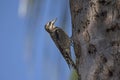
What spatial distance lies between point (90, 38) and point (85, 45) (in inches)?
2.8

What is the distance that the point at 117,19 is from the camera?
125 inches

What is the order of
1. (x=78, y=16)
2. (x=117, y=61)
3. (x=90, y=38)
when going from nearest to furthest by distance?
(x=117, y=61) → (x=90, y=38) → (x=78, y=16)

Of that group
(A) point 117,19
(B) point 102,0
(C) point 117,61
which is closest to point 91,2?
(B) point 102,0

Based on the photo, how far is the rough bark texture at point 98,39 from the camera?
3.09 m

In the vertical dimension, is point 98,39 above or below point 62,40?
above

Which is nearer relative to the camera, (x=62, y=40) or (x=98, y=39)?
(x=98, y=39)

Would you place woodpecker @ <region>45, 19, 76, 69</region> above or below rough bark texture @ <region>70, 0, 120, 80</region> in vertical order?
below

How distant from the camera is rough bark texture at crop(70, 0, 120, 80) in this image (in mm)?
3090

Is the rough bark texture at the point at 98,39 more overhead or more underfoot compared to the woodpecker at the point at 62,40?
more overhead

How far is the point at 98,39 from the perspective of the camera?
320cm

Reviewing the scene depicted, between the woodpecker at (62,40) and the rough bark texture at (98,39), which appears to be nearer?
the rough bark texture at (98,39)

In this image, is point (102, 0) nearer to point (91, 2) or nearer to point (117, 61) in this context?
point (91, 2)

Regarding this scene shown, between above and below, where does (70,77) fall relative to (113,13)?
below

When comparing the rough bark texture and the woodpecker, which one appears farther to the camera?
the woodpecker
